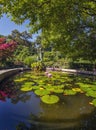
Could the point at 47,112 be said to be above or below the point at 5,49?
below

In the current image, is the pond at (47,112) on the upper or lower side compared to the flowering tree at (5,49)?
lower

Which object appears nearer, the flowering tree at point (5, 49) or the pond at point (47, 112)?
the pond at point (47, 112)

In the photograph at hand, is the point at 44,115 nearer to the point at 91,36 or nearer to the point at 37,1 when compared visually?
the point at 37,1

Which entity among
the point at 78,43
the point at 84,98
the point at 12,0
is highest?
the point at 12,0

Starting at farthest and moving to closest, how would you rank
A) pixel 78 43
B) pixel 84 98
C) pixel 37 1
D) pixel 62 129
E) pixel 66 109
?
1. pixel 78 43
2. pixel 84 98
3. pixel 66 109
4. pixel 37 1
5. pixel 62 129

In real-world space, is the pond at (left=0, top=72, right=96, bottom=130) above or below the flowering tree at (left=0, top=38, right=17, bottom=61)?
below

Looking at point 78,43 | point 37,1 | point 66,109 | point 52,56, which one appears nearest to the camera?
point 37,1

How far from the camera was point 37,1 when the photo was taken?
652cm

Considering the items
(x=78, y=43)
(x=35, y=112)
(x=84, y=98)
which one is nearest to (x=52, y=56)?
(x=78, y=43)

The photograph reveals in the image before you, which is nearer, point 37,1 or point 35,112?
point 37,1

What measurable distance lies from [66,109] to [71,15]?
156 inches

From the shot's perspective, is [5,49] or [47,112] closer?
[47,112]

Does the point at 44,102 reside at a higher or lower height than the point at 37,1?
lower

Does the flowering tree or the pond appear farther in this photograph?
the flowering tree
